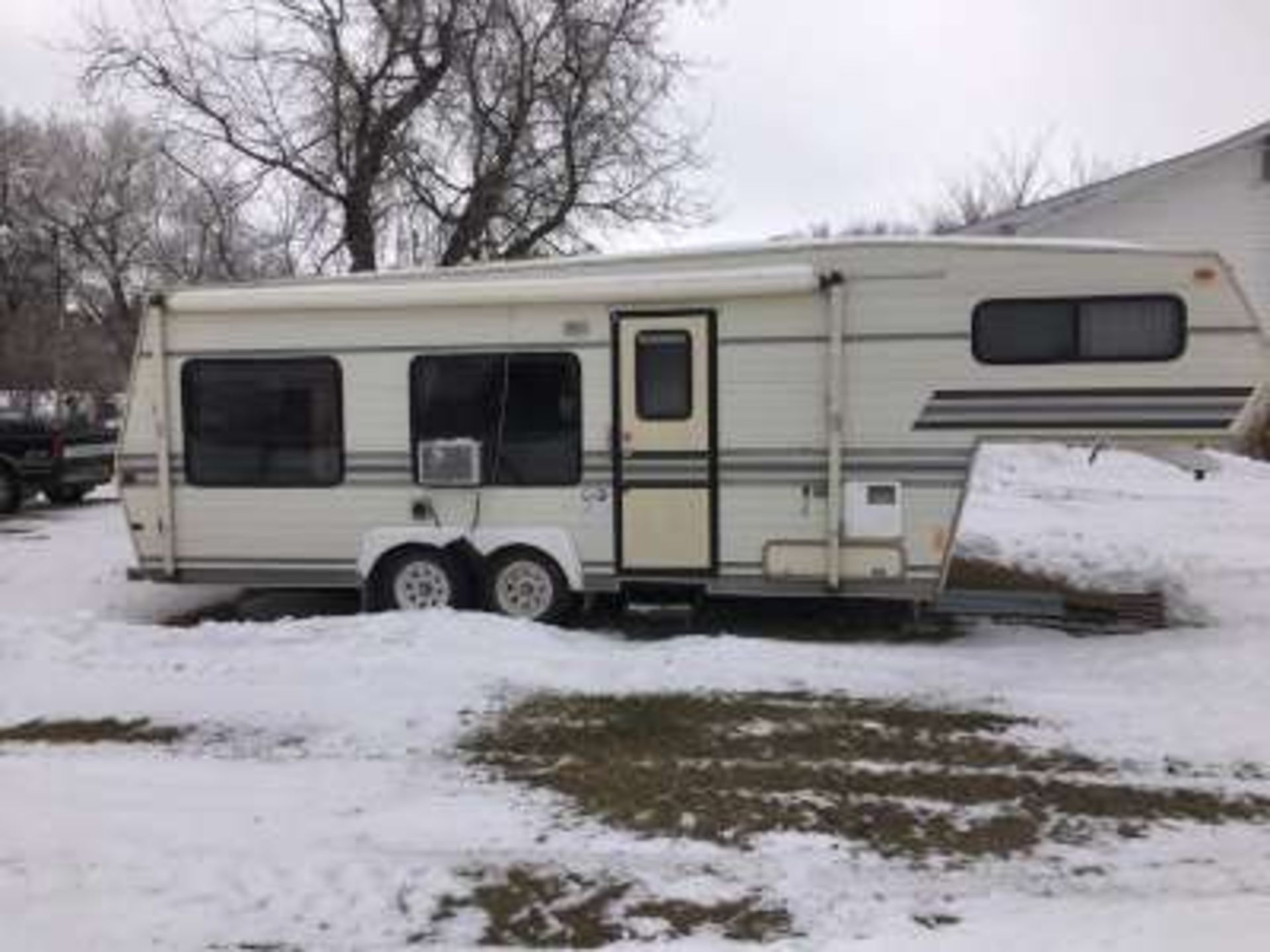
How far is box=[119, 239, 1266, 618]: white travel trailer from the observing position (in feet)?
31.2

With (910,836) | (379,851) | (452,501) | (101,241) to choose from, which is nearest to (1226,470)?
(452,501)

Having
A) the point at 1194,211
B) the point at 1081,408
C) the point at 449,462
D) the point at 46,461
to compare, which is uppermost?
the point at 1194,211

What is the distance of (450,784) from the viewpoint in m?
6.46

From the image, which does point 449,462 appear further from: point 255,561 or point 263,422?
point 255,561

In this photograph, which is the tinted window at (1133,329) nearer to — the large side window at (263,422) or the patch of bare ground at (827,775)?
the patch of bare ground at (827,775)

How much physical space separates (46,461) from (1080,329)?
51.7ft

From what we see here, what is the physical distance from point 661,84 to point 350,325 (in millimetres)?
13089

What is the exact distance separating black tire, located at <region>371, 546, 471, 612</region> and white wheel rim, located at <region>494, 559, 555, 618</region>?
28 cm

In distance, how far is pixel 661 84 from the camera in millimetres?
22562

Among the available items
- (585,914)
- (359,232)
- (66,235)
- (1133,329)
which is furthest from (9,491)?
(66,235)

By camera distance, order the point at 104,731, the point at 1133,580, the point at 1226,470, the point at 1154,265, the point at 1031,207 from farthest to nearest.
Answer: the point at 1031,207 < the point at 1226,470 < the point at 1133,580 < the point at 1154,265 < the point at 104,731

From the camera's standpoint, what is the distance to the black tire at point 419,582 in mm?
10625

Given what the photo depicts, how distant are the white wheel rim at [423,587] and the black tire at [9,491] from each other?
11.6m

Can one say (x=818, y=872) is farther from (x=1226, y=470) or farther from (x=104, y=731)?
(x=1226, y=470)
